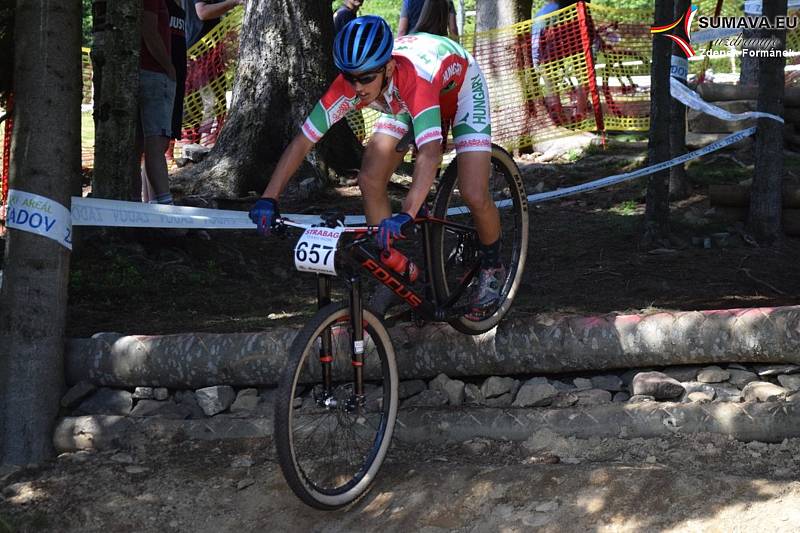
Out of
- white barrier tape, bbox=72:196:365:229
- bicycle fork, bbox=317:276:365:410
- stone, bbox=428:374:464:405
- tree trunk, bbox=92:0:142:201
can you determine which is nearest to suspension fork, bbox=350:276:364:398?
bicycle fork, bbox=317:276:365:410

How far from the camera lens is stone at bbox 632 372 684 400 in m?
4.93

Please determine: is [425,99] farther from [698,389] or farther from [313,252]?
[698,389]

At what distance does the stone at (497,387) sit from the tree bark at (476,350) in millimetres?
60

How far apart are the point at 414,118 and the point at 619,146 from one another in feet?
24.6

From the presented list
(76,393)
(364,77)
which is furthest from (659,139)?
(76,393)

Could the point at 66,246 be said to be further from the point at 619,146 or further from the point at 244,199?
the point at 619,146

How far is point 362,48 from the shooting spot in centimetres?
427

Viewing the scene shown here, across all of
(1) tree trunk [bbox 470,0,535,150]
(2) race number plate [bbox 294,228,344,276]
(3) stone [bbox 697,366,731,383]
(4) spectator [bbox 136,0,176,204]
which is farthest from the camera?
(1) tree trunk [bbox 470,0,535,150]

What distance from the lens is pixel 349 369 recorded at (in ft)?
15.2

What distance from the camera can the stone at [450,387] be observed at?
5.21 metres

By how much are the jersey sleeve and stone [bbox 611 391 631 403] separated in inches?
81.5

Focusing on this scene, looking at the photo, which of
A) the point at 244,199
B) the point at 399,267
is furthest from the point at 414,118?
the point at 244,199

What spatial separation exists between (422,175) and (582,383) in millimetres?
1573

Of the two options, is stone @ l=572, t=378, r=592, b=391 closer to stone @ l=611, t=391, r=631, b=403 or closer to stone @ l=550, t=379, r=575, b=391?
stone @ l=550, t=379, r=575, b=391
